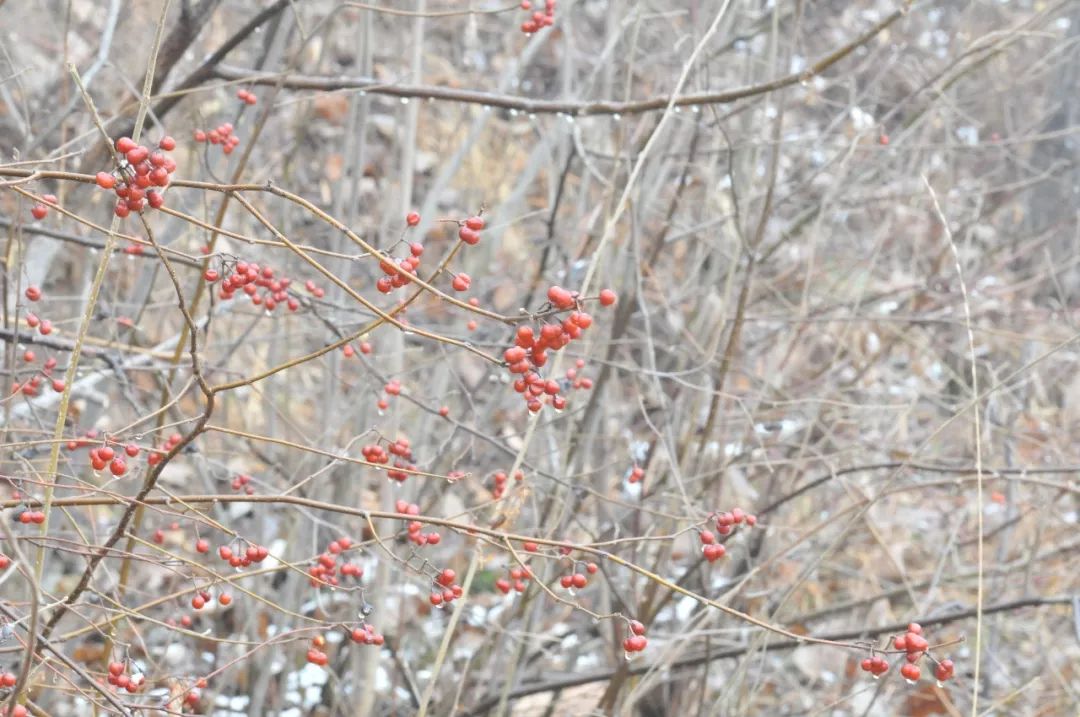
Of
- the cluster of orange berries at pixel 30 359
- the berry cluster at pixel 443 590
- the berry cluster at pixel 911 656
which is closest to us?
the berry cluster at pixel 911 656

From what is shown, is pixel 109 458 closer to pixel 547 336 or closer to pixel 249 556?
pixel 249 556

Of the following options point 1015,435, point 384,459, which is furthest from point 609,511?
point 384,459

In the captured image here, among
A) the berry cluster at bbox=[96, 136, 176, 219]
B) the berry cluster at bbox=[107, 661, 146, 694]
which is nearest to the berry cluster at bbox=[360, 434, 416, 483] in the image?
the berry cluster at bbox=[107, 661, 146, 694]

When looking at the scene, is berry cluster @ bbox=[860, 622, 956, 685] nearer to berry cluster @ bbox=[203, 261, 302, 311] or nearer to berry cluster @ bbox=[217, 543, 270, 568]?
berry cluster @ bbox=[217, 543, 270, 568]

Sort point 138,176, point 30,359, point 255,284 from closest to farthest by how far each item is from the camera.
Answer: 1. point 138,176
2. point 255,284
3. point 30,359

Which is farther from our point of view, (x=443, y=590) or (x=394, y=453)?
(x=394, y=453)

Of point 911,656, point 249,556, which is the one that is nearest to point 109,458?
point 249,556

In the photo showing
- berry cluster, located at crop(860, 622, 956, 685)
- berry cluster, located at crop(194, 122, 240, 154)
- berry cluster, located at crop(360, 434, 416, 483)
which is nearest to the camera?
berry cluster, located at crop(860, 622, 956, 685)

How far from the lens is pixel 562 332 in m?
1.41

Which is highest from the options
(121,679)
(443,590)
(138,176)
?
(138,176)

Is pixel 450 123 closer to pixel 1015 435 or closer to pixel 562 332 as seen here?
pixel 1015 435

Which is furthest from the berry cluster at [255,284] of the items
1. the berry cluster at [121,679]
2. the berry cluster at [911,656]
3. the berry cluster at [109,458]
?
the berry cluster at [911,656]

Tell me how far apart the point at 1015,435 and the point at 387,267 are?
3016 mm

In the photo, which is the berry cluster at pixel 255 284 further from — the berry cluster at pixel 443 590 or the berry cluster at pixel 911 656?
the berry cluster at pixel 911 656
